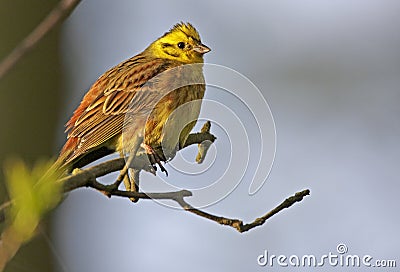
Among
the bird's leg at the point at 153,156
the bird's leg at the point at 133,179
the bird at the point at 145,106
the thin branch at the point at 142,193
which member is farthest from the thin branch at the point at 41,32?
the bird's leg at the point at 153,156

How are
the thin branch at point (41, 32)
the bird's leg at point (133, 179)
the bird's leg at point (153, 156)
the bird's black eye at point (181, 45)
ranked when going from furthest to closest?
1. the bird's black eye at point (181, 45)
2. the bird's leg at point (153, 156)
3. the bird's leg at point (133, 179)
4. the thin branch at point (41, 32)

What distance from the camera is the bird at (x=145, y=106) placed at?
9.85 feet

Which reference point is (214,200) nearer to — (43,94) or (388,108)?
(43,94)

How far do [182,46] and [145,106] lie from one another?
50 cm

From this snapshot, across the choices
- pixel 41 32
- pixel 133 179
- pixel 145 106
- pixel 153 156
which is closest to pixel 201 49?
pixel 145 106

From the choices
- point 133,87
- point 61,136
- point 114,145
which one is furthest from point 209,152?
point 61,136

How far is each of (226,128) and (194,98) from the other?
0.41m

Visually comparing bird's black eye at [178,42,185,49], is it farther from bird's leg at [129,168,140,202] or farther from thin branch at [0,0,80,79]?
thin branch at [0,0,80,79]

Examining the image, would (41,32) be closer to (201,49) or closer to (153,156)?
(153,156)

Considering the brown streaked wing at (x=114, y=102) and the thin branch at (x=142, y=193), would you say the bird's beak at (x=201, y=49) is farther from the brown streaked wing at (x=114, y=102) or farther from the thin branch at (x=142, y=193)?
the thin branch at (x=142, y=193)

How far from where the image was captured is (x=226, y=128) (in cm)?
303

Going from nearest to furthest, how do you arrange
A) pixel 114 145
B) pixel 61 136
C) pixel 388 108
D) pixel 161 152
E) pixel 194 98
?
pixel 161 152
pixel 114 145
pixel 194 98
pixel 61 136
pixel 388 108

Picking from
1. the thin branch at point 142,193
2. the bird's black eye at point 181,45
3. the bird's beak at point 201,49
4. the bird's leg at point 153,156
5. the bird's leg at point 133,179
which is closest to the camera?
the thin branch at point 142,193

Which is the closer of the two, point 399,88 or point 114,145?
point 114,145
